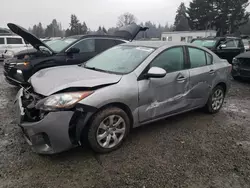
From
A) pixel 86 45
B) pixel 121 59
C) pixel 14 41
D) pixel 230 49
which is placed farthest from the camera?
pixel 14 41

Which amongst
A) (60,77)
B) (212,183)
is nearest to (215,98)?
(212,183)

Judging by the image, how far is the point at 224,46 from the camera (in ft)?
31.6

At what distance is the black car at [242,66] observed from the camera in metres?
7.73

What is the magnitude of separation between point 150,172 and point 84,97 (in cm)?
124

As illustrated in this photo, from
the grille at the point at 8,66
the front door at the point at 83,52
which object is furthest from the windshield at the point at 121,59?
the grille at the point at 8,66

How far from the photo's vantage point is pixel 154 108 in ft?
11.7

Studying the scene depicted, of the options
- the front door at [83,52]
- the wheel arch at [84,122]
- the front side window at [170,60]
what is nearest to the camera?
the wheel arch at [84,122]

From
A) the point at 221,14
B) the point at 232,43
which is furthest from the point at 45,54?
the point at 221,14

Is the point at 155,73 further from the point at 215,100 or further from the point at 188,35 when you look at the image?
the point at 188,35

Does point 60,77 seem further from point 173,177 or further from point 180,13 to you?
point 180,13

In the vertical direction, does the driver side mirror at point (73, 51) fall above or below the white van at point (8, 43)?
below

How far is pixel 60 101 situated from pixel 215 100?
3362mm

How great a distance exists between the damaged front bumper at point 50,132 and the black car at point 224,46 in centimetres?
867

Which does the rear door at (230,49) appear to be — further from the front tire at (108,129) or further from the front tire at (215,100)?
the front tire at (108,129)
